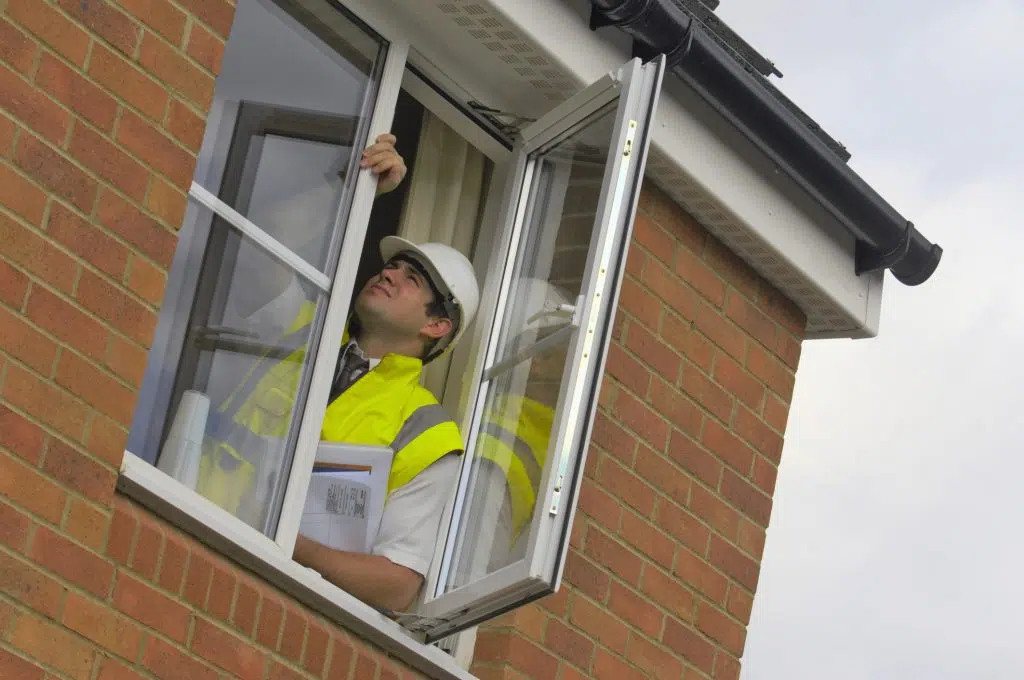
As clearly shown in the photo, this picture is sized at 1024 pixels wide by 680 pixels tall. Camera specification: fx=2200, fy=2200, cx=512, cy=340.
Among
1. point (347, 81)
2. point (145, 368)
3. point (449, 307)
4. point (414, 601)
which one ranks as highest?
point (347, 81)

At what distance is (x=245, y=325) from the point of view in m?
5.70

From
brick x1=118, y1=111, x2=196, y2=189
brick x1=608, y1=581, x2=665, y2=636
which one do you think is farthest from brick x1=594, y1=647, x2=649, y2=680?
brick x1=118, y1=111, x2=196, y2=189

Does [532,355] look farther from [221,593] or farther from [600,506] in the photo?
[221,593]

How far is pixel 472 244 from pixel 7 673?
249cm

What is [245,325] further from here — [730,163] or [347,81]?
[730,163]

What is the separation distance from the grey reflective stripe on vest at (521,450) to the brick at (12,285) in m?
1.43

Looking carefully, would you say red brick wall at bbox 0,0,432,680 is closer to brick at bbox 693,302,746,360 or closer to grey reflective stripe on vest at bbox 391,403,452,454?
grey reflective stripe on vest at bbox 391,403,452,454

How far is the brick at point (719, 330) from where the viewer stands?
6.88 meters

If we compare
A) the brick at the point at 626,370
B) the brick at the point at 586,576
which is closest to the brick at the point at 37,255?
the brick at the point at 586,576

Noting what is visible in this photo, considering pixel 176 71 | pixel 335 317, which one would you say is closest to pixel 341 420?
pixel 335 317

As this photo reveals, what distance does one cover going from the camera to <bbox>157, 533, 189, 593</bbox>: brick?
515 centimetres

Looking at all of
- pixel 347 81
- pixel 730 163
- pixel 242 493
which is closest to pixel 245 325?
pixel 242 493

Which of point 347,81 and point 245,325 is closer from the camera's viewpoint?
point 245,325

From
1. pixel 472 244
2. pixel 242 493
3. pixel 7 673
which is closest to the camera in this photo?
pixel 7 673
